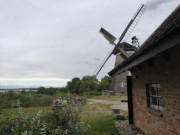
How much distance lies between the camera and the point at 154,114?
405 cm

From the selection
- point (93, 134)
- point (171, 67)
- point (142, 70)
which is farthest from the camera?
point (93, 134)

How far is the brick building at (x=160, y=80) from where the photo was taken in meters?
2.20

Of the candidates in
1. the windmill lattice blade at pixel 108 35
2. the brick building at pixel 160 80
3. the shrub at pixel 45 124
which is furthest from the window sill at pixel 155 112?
the windmill lattice blade at pixel 108 35

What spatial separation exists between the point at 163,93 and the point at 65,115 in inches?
112

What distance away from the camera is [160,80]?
362cm

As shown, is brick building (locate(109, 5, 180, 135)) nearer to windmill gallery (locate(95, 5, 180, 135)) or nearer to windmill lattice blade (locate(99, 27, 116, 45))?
windmill gallery (locate(95, 5, 180, 135))

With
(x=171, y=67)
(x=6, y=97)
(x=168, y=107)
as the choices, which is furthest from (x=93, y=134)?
(x=6, y=97)

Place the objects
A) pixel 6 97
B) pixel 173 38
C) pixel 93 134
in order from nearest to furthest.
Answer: pixel 173 38 → pixel 93 134 → pixel 6 97

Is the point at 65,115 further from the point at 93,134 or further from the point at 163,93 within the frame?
the point at 163,93

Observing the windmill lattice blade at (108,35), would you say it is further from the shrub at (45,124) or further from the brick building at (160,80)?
the shrub at (45,124)

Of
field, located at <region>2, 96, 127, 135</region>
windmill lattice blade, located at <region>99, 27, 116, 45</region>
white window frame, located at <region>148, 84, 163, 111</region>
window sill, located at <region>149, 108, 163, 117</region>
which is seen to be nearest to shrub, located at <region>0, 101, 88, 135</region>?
field, located at <region>2, 96, 127, 135</region>

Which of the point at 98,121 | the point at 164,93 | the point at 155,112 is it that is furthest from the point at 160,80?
the point at 98,121

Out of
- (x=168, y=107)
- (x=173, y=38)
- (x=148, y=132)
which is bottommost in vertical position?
(x=148, y=132)

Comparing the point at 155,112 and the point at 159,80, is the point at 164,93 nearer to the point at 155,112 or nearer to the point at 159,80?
the point at 159,80
